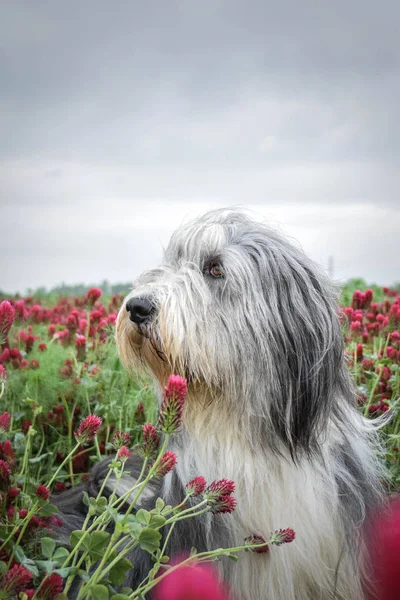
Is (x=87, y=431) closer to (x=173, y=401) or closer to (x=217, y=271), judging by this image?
(x=173, y=401)

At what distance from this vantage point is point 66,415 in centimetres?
479

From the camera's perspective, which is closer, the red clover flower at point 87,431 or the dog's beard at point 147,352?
the red clover flower at point 87,431

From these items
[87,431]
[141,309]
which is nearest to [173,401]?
[87,431]

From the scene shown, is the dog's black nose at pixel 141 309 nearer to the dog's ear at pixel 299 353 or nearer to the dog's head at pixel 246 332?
the dog's head at pixel 246 332

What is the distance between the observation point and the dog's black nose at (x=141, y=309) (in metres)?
2.85

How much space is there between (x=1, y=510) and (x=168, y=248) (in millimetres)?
1486

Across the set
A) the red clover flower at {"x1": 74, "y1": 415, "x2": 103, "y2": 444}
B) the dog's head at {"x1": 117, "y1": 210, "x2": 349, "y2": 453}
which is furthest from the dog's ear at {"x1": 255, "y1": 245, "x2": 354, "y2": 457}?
the red clover flower at {"x1": 74, "y1": 415, "x2": 103, "y2": 444}

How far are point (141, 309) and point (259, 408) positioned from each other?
686 mm

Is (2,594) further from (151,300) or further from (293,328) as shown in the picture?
(293,328)

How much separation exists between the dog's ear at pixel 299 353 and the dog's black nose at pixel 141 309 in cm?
53

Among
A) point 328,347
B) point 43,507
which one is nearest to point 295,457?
point 328,347

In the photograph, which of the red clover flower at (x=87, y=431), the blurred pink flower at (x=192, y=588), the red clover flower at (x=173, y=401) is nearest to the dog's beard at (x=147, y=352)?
the red clover flower at (x=87, y=431)

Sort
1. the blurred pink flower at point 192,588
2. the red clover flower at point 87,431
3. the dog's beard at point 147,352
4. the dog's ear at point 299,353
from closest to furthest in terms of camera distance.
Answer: the blurred pink flower at point 192,588, the red clover flower at point 87,431, the dog's beard at point 147,352, the dog's ear at point 299,353

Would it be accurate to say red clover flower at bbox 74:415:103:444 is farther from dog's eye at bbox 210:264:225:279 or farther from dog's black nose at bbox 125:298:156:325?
dog's eye at bbox 210:264:225:279
